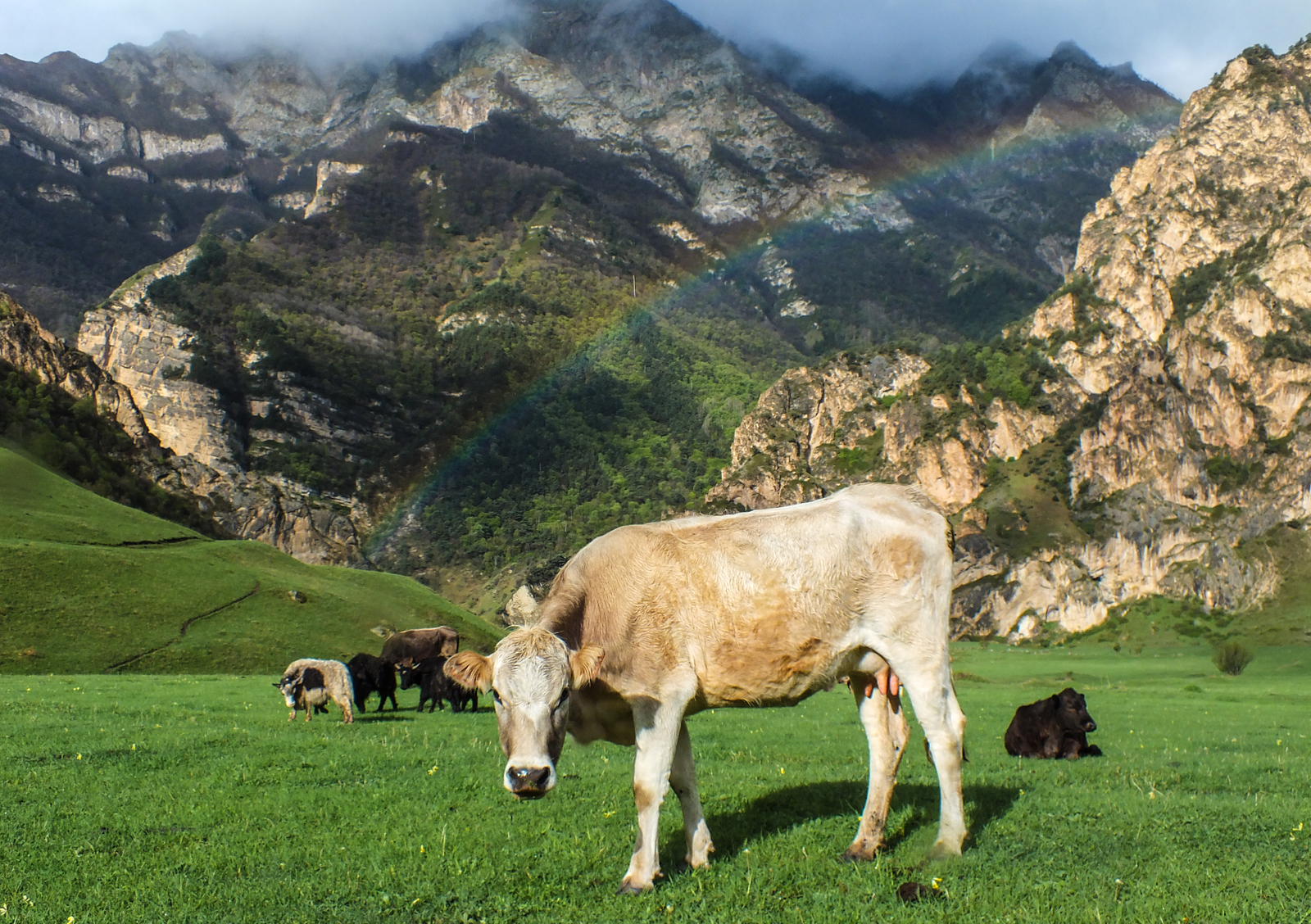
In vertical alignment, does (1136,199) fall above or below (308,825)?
above

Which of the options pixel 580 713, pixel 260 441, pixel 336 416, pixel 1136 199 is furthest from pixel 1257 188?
pixel 580 713

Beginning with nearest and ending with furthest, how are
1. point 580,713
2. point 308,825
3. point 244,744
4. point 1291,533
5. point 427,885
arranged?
1. point 427,885
2. point 580,713
3. point 308,825
4. point 244,744
5. point 1291,533

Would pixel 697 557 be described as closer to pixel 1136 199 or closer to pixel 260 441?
pixel 260 441

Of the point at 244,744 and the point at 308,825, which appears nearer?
the point at 308,825

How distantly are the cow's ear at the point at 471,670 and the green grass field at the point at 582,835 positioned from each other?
1619 mm

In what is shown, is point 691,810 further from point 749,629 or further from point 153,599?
point 153,599

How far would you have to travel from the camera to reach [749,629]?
751cm

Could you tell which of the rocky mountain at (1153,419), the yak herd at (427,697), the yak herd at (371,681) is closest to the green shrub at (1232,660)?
the yak herd at (427,697)

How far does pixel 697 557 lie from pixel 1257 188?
221544mm

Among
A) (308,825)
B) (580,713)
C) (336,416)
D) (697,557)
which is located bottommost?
(308,825)

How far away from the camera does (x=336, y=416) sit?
616 ft

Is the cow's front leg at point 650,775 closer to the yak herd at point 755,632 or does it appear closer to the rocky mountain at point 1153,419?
the yak herd at point 755,632

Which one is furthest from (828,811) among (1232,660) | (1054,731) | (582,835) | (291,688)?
(1232,660)

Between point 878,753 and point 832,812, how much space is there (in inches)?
59.0
